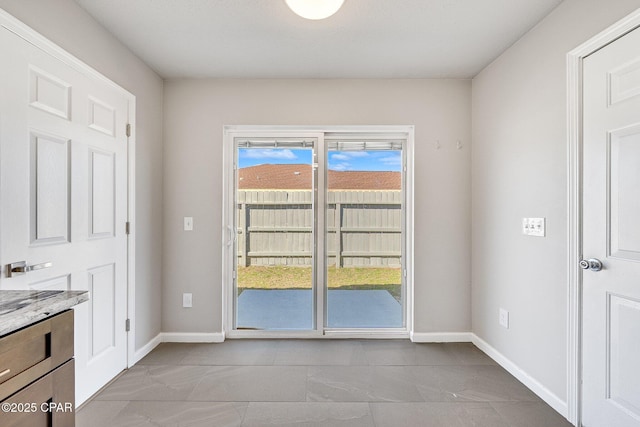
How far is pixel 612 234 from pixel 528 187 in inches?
27.6

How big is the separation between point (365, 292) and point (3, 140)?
112 inches

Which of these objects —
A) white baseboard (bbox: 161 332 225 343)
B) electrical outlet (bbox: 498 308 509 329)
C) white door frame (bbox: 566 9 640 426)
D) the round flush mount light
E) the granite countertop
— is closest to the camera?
the granite countertop

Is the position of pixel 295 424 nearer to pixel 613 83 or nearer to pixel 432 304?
pixel 432 304

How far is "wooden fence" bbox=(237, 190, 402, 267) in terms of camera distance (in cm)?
326

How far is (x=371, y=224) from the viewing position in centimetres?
330

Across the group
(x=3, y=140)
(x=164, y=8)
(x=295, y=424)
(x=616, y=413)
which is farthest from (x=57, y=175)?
(x=616, y=413)

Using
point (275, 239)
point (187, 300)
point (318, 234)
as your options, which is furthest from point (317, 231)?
point (187, 300)

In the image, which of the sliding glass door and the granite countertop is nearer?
the granite countertop

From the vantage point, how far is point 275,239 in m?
3.28

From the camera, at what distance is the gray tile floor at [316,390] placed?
78.5 inches

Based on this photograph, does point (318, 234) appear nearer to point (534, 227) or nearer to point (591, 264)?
point (534, 227)

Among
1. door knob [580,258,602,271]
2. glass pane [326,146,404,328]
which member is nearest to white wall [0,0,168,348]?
glass pane [326,146,404,328]

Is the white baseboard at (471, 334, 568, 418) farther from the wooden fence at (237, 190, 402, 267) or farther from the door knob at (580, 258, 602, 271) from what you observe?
the wooden fence at (237, 190, 402, 267)

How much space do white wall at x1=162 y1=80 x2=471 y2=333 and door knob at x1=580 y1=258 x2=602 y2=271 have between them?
1.30m
